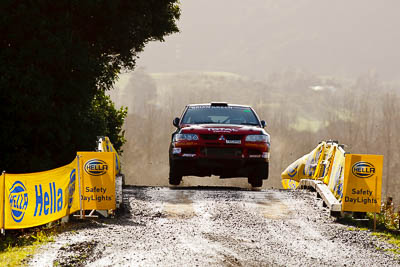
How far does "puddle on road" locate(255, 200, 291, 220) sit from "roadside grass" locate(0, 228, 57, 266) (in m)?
4.19

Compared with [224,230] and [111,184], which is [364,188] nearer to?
[224,230]

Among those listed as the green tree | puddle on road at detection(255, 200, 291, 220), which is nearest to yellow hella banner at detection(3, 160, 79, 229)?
puddle on road at detection(255, 200, 291, 220)

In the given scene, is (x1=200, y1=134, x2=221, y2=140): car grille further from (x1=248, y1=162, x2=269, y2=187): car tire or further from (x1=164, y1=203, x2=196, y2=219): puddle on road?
(x1=164, y1=203, x2=196, y2=219): puddle on road

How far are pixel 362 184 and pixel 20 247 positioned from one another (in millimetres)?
6378

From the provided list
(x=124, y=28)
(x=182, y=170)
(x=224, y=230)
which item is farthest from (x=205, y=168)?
(x=124, y=28)

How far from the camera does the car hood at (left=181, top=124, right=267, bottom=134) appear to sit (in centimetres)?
1348

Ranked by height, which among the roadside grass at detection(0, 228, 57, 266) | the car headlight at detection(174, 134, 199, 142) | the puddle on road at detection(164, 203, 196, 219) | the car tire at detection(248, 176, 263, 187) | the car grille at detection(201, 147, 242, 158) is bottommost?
the roadside grass at detection(0, 228, 57, 266)

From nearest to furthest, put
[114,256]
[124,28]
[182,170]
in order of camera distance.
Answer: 1. [114,256]
2. [182,170]
3. [124,28]

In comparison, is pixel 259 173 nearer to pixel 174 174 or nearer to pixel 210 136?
pixel 210 136

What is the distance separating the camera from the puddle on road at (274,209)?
1158 cm

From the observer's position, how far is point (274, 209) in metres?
12.3

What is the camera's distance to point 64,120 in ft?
57.0

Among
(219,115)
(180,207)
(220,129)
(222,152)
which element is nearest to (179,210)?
(180,207)

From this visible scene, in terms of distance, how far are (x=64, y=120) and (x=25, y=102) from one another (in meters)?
1.57
